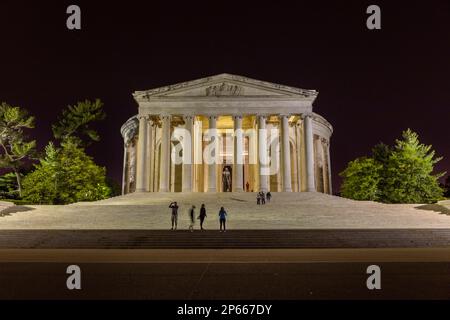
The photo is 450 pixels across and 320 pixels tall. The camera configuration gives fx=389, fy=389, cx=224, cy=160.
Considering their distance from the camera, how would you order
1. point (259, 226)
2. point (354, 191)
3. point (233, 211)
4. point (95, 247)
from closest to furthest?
1. point (95, 247)
2. point (259, 226)
3. point (233, 211)
4. point (354, 191)

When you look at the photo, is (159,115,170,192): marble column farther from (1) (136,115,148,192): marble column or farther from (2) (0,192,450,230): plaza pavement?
(2) (0,192,450,230): plaza pavement

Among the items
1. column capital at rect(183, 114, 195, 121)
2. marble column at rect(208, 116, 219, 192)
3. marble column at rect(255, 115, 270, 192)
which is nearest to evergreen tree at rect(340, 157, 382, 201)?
marble column at rect(255, 115, 270, 192)

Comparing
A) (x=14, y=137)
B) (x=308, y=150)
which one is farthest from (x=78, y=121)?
(x=308, y=150)

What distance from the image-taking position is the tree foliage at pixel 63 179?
5528cm

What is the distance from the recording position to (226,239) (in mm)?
23359

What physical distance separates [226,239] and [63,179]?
134 ft

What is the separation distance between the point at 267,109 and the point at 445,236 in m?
33.9

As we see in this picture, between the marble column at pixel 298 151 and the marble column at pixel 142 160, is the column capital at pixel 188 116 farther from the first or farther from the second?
the marble column at pixel 298 151

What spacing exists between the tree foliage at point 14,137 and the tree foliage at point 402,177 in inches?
2058

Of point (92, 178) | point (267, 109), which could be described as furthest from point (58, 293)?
point (92, 178)

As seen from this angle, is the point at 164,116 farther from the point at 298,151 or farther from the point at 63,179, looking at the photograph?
the point at 298,151

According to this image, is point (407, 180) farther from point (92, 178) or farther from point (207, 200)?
point (92, 178)

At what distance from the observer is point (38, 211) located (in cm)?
3428

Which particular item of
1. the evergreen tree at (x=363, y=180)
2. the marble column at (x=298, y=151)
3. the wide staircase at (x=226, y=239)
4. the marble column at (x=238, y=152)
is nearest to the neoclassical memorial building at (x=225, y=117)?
the marble column at (x=238, y=152)
